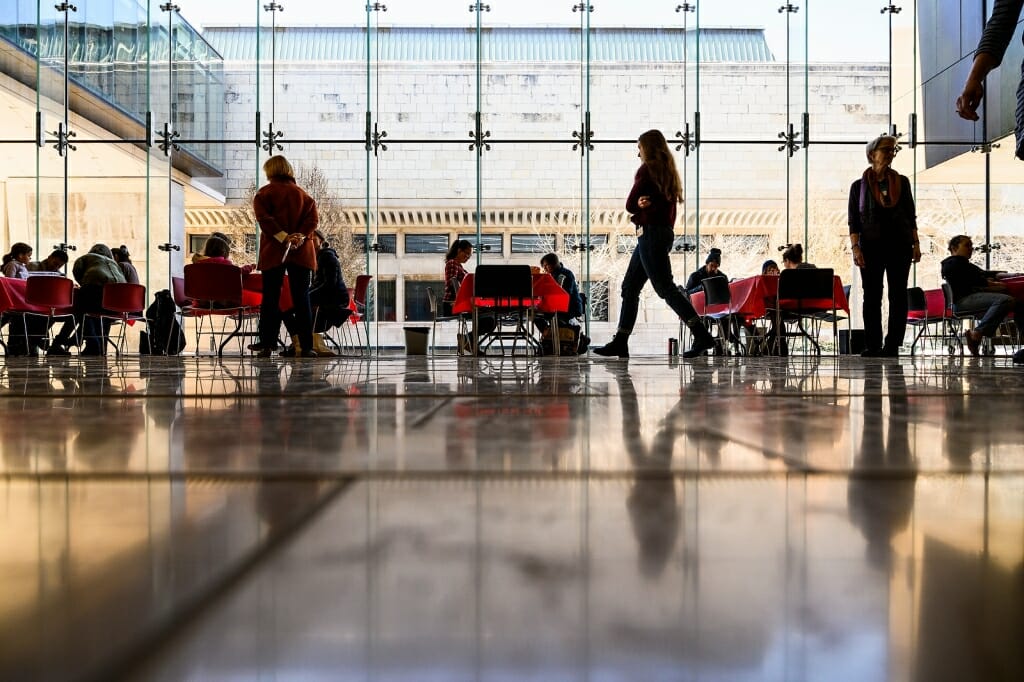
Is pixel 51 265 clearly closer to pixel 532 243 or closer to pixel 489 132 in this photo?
pixel 489 132

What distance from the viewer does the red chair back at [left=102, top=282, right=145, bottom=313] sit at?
23.6ft

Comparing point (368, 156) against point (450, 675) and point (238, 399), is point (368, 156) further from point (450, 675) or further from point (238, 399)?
point (450, 675)

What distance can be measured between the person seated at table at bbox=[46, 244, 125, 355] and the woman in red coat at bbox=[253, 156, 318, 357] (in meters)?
3.42

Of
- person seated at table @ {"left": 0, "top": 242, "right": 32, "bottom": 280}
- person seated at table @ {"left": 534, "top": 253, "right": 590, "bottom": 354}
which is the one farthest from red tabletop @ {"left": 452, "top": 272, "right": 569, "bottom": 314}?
person seated at table @ {"left": 0, "top": 242, "right": 32, "bottom": 280}

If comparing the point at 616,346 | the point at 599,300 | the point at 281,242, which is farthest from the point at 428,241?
the point at 616,346

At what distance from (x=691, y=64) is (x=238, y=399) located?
11077 mm

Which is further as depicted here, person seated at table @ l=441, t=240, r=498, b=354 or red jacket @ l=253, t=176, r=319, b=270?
person seated at table @ l=441, t=240, r=498, b=354

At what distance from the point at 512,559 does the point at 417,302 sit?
36.2 feet

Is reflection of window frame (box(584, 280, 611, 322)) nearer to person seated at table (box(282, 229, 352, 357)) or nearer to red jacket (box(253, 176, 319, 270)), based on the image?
person seated at table (box(282, 229, 352, 357))

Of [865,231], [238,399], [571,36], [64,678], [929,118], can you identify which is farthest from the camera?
[571,36]

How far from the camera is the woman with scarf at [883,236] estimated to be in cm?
441

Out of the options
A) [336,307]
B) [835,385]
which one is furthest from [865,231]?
[336,307]

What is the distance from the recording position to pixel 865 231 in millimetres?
4492

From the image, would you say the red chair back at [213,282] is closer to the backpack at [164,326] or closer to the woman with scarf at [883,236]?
the backpack at [164,326]
